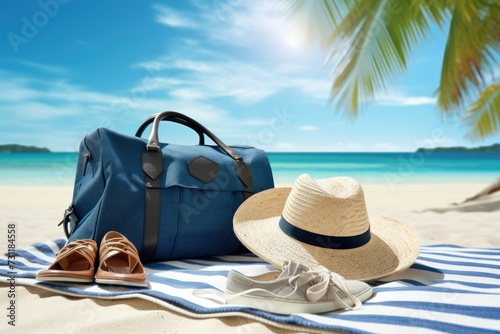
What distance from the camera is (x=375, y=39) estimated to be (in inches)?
187

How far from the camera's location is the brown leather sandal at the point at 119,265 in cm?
149

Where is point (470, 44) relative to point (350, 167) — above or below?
above

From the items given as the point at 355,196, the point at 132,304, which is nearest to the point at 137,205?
the point at 132,304

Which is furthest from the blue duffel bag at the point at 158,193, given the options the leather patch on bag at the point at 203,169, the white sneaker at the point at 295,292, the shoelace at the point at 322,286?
the shoelace at the point at 322,286

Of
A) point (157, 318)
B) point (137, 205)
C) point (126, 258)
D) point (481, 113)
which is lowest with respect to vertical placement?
point (157, 318)

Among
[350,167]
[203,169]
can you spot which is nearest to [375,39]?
[203,169]

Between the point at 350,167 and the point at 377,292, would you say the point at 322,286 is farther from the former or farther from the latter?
the point at 350,167

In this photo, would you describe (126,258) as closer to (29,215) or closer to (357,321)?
(357,321)

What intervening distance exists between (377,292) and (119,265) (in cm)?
96

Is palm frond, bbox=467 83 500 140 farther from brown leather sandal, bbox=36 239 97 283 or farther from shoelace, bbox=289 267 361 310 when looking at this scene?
brown leather sandal, bbox=36 239 97 283

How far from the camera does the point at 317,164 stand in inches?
756

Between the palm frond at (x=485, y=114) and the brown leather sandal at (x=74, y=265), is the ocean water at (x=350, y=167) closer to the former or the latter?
the palm frond at (x=485, y=114)

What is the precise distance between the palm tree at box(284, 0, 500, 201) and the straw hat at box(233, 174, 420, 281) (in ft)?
10.6

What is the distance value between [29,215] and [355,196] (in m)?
3.83
